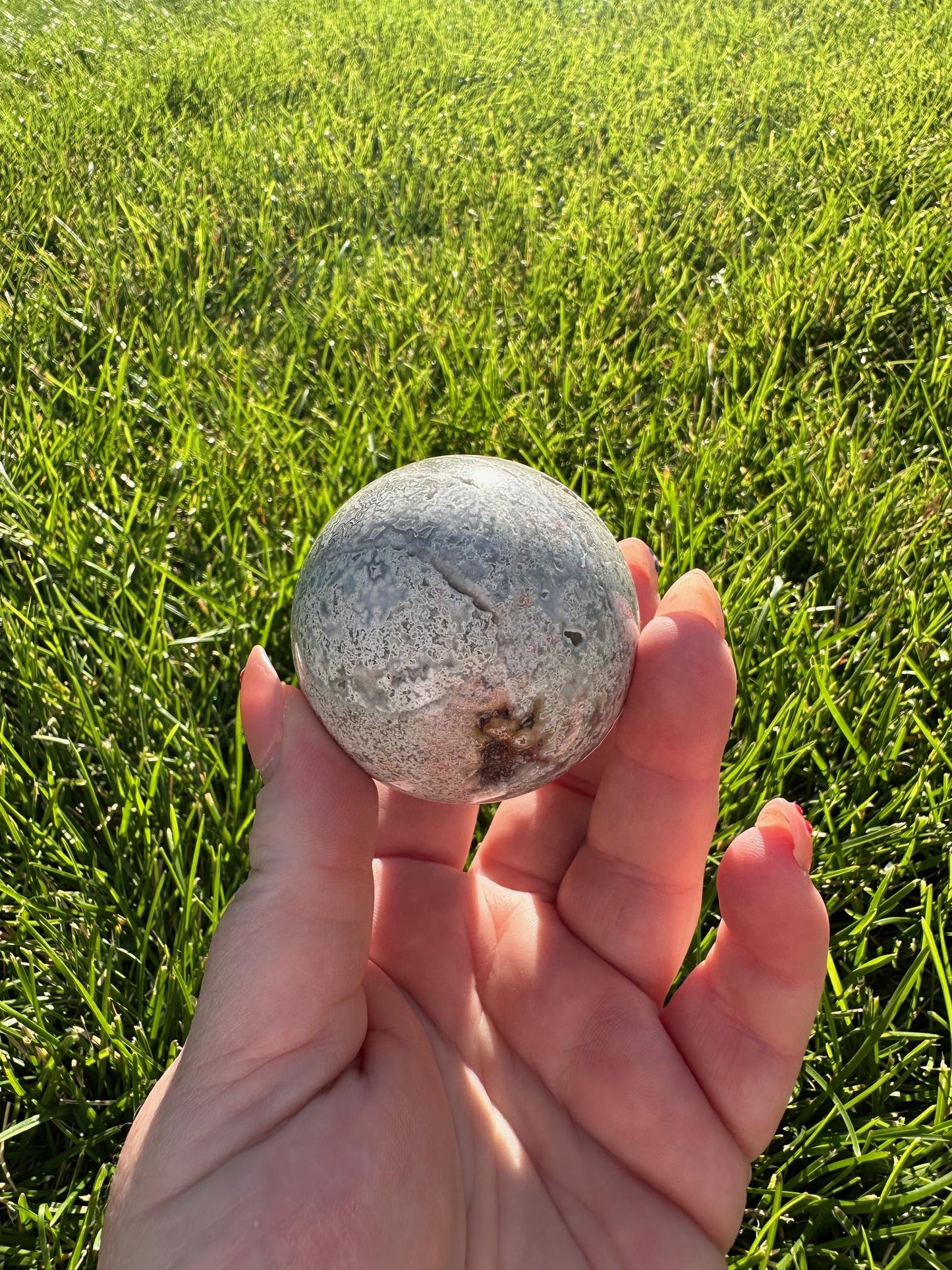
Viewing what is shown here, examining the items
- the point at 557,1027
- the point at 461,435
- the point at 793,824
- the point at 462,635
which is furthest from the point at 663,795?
the point at 461,435

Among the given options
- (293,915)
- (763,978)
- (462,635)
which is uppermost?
(462,635)

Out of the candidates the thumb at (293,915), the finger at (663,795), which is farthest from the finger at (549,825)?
the thumb at (293,915)

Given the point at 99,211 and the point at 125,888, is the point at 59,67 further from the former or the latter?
the point at 125,888

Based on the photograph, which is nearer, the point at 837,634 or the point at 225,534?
the point at 837,634

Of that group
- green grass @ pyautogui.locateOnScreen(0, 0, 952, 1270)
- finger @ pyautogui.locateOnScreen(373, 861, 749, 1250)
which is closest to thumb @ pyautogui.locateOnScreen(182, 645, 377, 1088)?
finger @ pyautogui.locateOnScreen(373, 861, 749, 1250)

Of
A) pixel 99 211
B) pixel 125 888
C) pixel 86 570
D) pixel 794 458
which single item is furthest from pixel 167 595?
pixel 99 211

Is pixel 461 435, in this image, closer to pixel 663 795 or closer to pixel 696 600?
pixel 696 600
